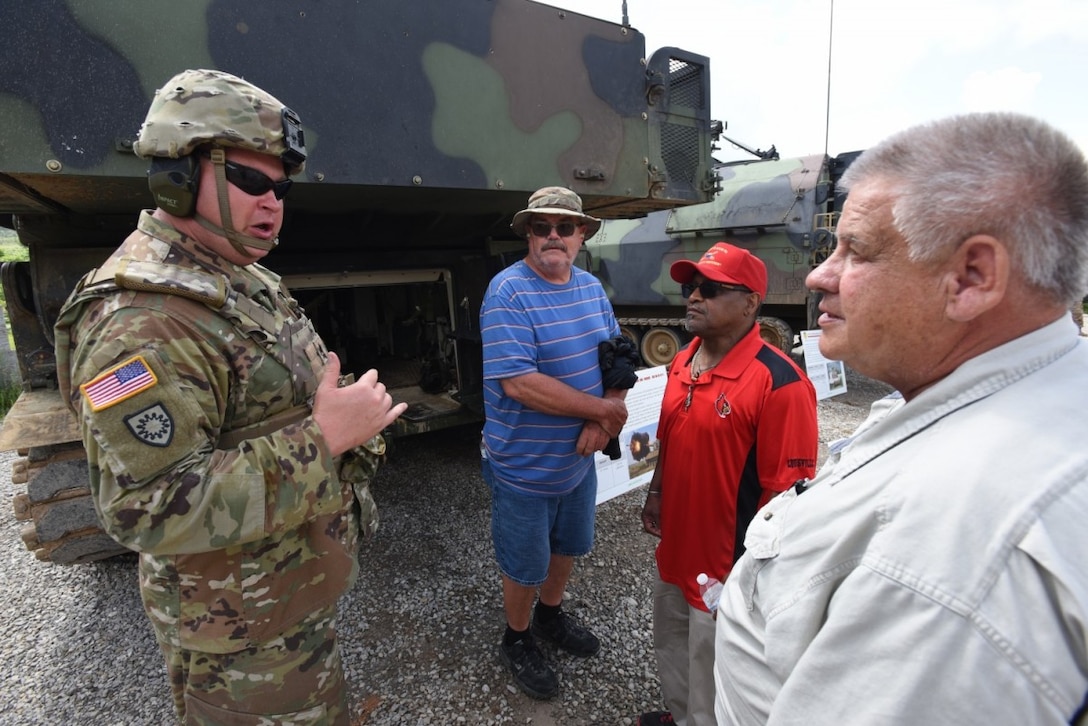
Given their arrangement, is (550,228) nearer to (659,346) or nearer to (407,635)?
(407,635)

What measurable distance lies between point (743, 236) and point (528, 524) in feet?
22.1

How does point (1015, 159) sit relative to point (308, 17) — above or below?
below

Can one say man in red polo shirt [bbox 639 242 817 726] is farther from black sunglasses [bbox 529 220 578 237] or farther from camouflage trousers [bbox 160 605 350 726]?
camouflage trousers [bbox 160 605 350 726]

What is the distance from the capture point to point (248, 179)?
1.32m

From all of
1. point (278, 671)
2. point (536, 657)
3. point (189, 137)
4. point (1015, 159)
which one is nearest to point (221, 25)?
point (189, 137)

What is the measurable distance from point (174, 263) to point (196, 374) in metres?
0.29

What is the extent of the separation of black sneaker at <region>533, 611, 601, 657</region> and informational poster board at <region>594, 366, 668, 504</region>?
0.70m

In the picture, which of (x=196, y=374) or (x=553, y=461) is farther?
(x=553, y=461)

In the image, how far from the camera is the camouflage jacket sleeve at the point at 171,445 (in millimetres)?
1093

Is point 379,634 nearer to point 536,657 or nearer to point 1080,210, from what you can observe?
point 536,657

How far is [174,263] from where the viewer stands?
4.14 ft

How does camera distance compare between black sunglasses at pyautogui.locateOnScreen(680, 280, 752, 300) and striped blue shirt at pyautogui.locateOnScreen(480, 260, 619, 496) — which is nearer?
black sunglasses at pyautogui.locateOnScreen(680, 280, 752, 300)

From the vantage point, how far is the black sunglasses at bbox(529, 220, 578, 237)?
2.18 meters

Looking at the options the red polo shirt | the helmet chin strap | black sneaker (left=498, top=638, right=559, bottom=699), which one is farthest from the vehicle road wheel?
the helmet chin strap
